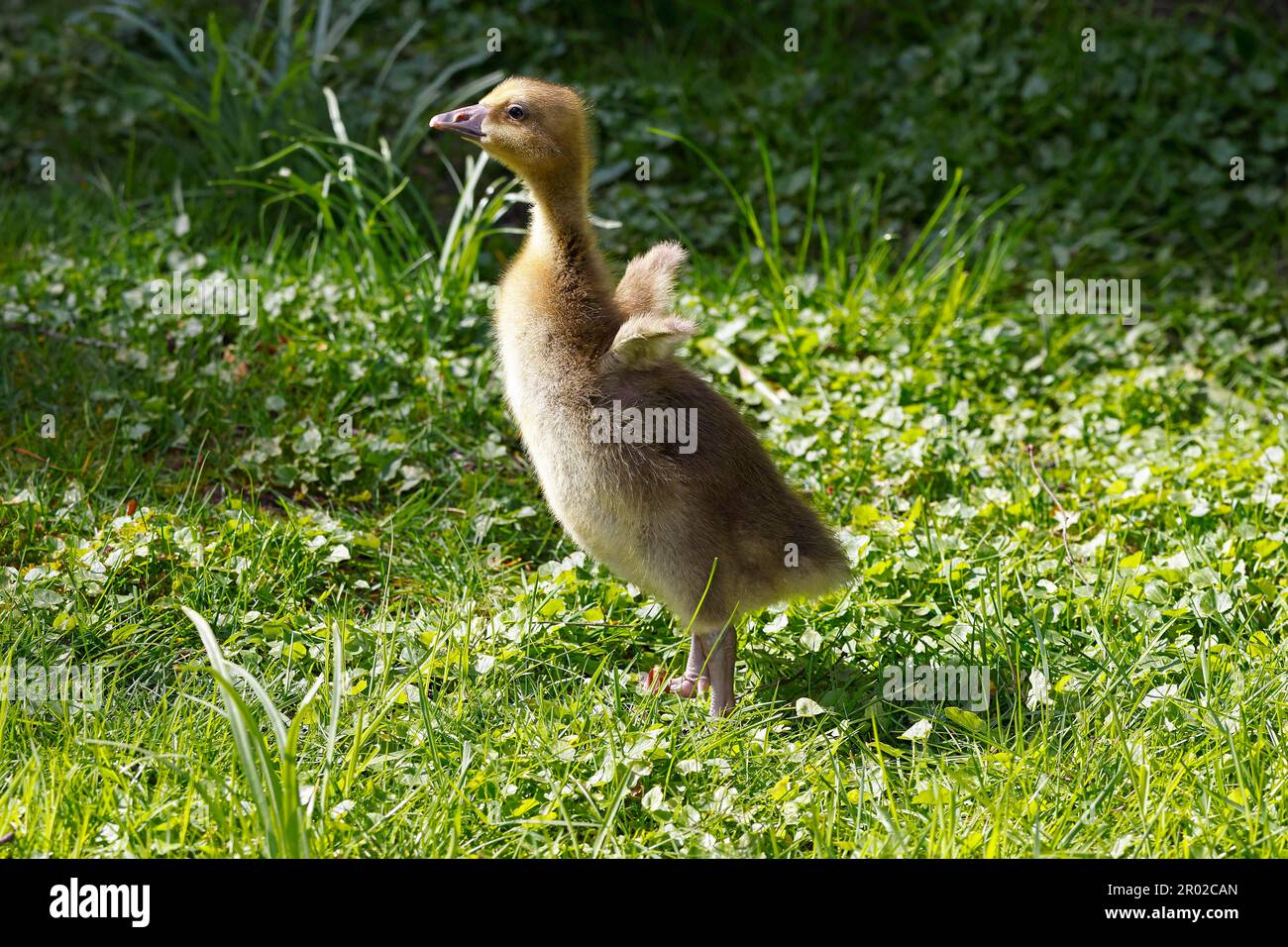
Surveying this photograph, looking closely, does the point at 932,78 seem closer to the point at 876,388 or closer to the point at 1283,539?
the point at 876,388

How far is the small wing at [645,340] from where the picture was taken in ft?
11.3

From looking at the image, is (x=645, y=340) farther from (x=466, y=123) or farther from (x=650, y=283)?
(x=466, y=123)

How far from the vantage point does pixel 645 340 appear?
352cm

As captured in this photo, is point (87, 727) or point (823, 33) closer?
point (87, 727)

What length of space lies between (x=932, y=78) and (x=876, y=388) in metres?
3.01

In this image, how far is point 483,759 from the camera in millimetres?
3322

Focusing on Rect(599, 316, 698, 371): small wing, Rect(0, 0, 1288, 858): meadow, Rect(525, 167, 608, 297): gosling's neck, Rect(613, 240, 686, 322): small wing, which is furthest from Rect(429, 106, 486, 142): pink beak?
Rect(0, 0, 1288, 858): meadow

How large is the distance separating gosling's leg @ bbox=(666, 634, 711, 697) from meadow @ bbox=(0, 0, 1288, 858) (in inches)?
4.2

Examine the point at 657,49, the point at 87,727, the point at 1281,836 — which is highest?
the point at 657,49

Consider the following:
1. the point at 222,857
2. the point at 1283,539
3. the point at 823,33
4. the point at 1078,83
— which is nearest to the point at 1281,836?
the point at 1283,539

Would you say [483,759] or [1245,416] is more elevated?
[1245,416]

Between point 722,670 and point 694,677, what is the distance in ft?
0.45

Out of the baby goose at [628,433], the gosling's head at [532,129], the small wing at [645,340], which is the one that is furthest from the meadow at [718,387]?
the gosling's head at [532,129]

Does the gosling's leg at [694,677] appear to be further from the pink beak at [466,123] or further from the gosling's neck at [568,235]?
the pink beak at [466,123]
